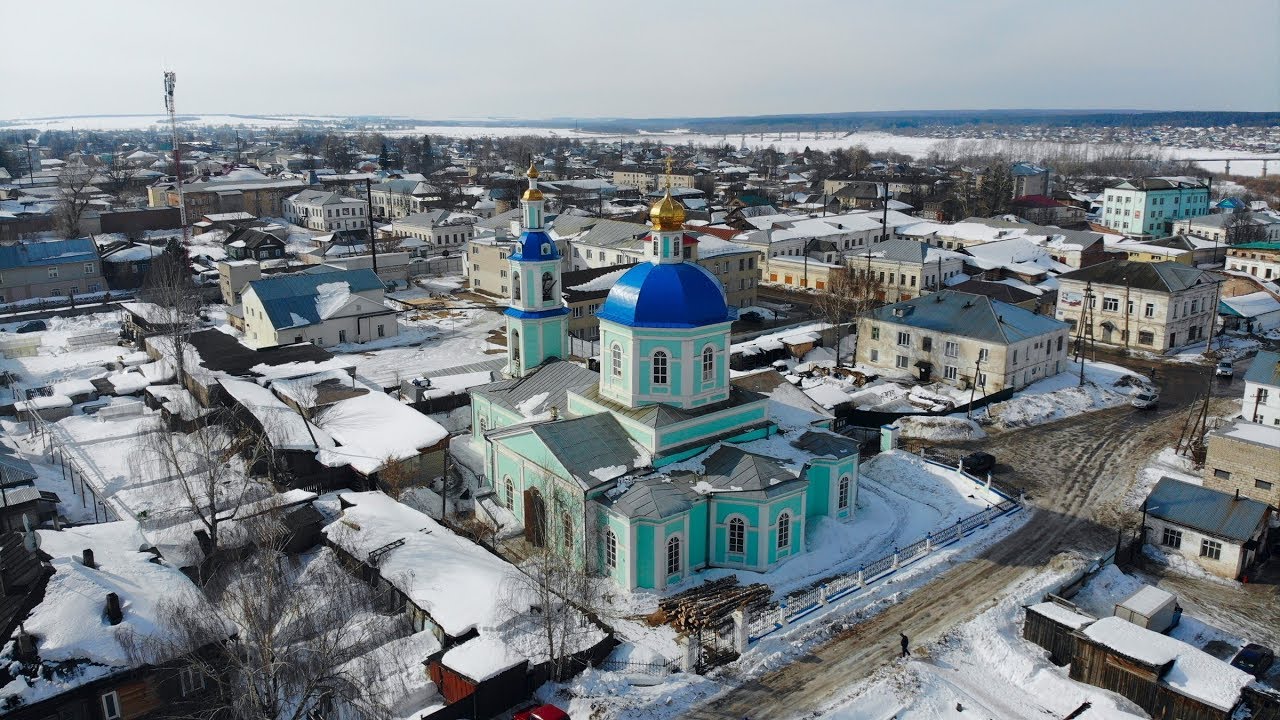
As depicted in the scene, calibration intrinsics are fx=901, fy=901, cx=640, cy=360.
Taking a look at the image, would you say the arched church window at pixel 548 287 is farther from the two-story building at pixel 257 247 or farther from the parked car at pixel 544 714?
the two-story building at pixel 257 247

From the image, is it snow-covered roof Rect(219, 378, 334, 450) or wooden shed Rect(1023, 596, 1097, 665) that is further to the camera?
snow-covered roof Rect(219, 378, 334, 450)

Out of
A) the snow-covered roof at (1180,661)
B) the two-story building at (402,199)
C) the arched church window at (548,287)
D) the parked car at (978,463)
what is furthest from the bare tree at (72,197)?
the snow-covered roof at (1180,661)

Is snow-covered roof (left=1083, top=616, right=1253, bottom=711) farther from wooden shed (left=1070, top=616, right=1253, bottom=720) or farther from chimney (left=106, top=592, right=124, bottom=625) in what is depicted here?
chimney (left=106, top=592, right=124, bottom=625)

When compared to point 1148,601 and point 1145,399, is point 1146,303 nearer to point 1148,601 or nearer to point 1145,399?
point 1145,399

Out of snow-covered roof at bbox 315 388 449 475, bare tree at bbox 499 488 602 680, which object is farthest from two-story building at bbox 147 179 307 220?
bare tree at bbox 499 488 602 680

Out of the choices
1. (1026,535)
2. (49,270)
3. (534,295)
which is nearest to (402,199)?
(49,270)
